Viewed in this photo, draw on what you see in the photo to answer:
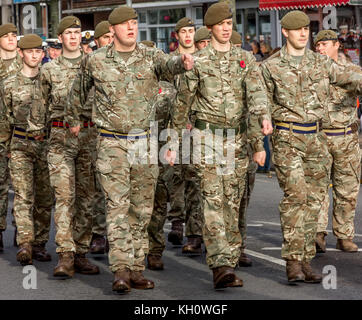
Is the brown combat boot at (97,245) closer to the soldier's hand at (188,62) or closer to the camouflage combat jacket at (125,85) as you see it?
the camouflage combat jacket at (125,85)

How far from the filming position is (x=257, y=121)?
8.32m

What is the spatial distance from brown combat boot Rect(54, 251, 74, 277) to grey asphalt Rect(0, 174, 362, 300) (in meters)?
0.07

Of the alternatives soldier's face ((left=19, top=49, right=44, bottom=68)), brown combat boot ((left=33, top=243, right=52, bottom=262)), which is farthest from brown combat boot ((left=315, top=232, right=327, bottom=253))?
soldier's face ((left=19, top=49, right=44, bottom=68))

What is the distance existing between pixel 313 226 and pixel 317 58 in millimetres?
1417

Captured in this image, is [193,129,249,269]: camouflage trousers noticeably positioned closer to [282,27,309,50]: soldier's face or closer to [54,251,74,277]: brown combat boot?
[282,27,309,50]: soldier's face

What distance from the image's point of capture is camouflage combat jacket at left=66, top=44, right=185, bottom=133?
8.33m

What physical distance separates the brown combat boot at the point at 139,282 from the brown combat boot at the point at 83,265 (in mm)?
842

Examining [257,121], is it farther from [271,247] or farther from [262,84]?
[271,247]

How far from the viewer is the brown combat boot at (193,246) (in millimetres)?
10188

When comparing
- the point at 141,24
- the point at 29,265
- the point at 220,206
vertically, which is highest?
the point at 141,24

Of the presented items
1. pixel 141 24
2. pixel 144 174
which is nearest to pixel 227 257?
pixel 144 174

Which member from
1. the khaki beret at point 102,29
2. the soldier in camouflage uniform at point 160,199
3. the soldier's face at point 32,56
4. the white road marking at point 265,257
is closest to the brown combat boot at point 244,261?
the white road marking at point 265,257

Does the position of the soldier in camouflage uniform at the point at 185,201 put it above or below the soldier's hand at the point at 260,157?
below

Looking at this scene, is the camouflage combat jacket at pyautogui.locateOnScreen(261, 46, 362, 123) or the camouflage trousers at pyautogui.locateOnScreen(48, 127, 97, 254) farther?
the camouflage trousers at pyautogui.locateOnScreen(48, 127, 97, 254)
